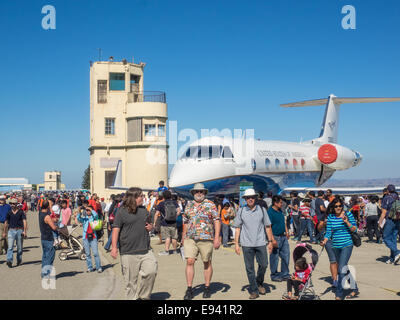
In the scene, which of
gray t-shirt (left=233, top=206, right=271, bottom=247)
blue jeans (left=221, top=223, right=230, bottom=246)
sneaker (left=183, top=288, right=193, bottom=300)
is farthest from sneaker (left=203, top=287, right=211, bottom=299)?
blue jeans (left=221, top=223, right=230, bottom=246)

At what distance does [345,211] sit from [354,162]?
90.3 ft

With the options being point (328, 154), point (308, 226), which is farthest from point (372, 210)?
point (328, 154)

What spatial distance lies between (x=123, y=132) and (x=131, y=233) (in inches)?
1162

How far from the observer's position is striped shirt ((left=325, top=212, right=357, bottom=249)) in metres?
7.68

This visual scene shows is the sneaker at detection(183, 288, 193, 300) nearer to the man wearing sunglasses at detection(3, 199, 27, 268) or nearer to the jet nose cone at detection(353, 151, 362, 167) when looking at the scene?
the man wearing sunglasses at detection(3, 199, 27, 268)

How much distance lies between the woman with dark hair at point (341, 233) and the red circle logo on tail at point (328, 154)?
998 inches

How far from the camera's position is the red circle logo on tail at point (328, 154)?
32.3 meters

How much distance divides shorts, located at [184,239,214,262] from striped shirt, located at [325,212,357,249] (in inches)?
80.3

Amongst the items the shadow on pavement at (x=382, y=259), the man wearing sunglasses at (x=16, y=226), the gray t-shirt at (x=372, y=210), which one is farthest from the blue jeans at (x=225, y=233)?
the man wearing sunglasses at (x=16, y=226)

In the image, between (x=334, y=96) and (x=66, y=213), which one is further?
(x=334, y=96)
